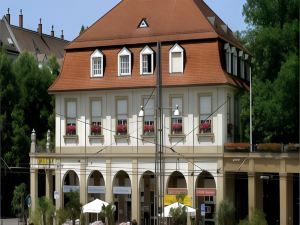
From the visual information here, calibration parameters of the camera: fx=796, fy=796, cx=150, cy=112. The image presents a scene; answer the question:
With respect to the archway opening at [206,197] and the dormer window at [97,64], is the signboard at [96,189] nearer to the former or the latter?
the archway opening at [206,197]

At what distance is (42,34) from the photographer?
11688 centimetres

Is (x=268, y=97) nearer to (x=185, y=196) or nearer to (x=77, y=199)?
(x=185, y=196)

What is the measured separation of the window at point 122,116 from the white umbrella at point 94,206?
5293 millimetres

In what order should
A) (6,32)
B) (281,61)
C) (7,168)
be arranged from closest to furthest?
(281,61) → (7,168) → (6,32)

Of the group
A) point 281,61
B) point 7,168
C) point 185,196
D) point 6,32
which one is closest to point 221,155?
point 185,196

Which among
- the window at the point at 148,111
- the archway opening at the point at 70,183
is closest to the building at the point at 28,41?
the archway opening at the point at 70,183

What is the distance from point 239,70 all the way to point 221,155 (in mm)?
8693

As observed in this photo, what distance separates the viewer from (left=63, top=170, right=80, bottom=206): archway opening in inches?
2281

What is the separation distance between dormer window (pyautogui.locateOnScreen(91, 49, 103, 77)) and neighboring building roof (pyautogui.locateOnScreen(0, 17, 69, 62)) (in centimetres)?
4177

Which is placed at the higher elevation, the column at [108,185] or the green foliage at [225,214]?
the column at [108,185]

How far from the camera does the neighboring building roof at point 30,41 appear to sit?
104 m

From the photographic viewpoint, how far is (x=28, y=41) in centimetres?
10869

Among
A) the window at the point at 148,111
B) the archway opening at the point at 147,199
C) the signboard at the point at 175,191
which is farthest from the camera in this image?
the archway opening at the point at 147,199

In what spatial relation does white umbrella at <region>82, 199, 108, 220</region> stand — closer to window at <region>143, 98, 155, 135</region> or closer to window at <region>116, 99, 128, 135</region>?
window at <region>116, 99, 128, 135</region>
